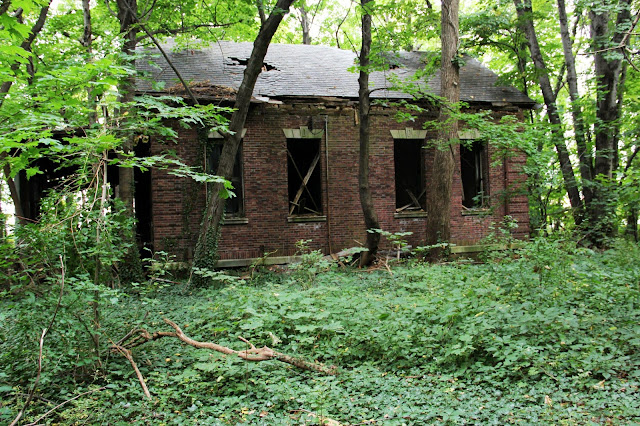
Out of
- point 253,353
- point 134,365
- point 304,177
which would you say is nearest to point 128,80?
point 304,177

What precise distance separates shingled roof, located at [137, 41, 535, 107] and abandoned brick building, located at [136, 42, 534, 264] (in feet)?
0.12

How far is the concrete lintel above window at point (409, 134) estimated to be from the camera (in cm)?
1443

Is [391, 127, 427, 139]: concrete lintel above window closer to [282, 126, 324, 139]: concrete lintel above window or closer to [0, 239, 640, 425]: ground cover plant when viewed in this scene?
[282, 126, 324, 139]: concrete lintel above window

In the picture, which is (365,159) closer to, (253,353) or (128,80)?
(128,80)

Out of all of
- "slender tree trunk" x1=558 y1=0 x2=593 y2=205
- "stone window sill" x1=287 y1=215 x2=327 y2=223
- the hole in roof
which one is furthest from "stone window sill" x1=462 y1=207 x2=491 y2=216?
A: the hole in roof

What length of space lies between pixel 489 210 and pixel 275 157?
279 inches

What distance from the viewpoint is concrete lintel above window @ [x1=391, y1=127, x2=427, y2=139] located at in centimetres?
1443

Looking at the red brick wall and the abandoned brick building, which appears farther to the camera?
the abandoned brick building

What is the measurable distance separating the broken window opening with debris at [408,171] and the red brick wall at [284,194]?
81cm

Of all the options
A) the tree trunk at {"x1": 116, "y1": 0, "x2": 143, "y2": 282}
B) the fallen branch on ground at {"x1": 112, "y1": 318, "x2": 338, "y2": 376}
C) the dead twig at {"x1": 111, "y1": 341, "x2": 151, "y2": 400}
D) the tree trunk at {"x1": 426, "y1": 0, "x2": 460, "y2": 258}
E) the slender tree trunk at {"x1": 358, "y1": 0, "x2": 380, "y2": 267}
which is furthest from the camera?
the tree trunk at {"x1": 426, "y1": 0, "x2": 460, "y2": 258}

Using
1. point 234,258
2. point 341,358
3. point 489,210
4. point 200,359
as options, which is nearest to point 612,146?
point 489,210

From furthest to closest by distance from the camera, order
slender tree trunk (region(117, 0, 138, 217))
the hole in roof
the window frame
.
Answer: the hole in roof
the window frame
slender tree trunk (region(117, 0, 138, 217))

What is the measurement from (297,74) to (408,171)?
4.84 meters

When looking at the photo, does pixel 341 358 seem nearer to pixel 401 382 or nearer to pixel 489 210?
pixel 401 382
